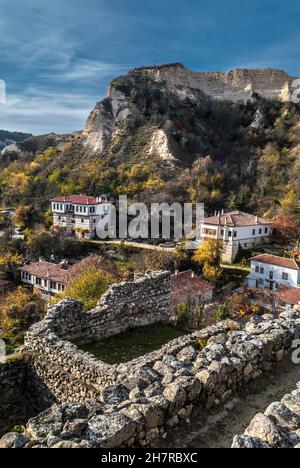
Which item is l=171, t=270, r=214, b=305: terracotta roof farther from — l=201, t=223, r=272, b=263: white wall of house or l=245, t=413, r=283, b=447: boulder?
l=245, t=413, r=283, b=447: boulder

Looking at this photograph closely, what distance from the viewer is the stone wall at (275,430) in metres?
2.84

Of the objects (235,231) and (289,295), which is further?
(235,231)

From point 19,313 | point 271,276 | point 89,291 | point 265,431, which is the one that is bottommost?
point 19,313

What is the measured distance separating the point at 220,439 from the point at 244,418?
1.59 ft

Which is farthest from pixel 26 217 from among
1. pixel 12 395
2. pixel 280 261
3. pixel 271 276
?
pixel 12 395

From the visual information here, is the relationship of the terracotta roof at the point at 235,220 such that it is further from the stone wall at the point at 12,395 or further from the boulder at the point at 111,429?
the boulder at the point at 111,429

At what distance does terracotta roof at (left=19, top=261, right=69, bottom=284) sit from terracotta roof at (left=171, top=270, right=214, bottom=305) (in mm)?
10028

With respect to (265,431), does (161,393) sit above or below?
below

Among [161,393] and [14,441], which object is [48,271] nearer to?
[161,393]

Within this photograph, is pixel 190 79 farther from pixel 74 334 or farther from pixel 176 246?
pixel 74 334

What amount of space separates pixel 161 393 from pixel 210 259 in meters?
36.4

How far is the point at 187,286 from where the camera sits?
1273 inches
